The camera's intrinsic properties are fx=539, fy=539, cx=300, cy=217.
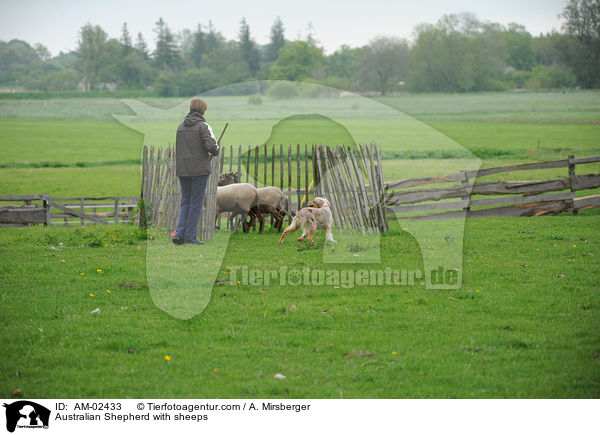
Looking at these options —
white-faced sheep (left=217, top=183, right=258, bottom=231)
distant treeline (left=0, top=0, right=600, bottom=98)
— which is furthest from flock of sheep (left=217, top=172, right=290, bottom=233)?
distant treeline (left=0, top=0, right=600, bottom=98)

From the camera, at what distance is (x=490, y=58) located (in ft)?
224

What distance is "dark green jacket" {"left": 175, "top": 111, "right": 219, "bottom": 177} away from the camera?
386 inches

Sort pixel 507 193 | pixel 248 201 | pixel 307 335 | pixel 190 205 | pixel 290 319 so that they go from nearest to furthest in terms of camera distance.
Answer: pixel 307 335
pixel 290 319
pixel 190 205
pixel 248 201
pixel 507 193

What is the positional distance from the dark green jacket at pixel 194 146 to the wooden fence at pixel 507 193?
7049mm

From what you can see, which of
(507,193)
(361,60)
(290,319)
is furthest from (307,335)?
(361,60)

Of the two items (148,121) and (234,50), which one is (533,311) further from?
(234,50)

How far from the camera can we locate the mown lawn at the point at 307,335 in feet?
14.9

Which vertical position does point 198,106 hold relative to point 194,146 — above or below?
above

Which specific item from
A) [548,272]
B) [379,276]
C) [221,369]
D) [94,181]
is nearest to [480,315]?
[379,276]

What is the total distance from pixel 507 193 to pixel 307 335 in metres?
12.7

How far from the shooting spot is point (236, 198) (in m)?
12.4

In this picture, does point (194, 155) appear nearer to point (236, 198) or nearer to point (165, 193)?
point (236, 198)
